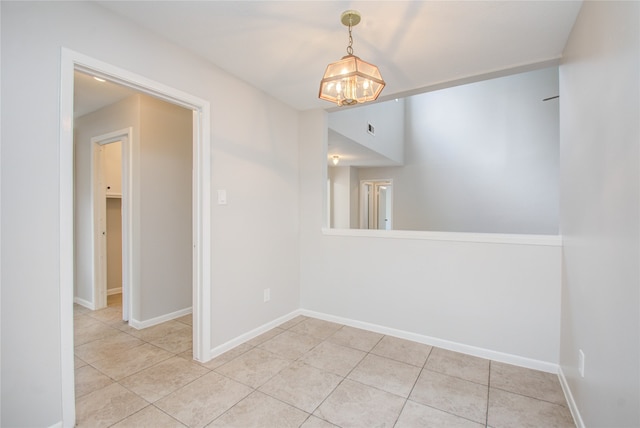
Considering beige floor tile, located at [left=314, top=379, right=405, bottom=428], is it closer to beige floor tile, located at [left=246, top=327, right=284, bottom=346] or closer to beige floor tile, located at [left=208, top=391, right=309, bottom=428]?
beige floor tile, located at [left=208, top=391, right=309, bottom=428]

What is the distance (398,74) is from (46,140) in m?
2.47

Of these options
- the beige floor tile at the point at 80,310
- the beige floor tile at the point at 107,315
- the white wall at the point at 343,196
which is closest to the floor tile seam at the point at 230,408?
the beige floor tile at the point at 107,315

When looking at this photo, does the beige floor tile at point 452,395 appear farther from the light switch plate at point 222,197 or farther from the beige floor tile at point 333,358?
the light switch plate at point 222,197

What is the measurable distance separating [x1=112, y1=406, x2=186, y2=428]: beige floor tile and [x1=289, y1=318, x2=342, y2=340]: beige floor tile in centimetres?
140

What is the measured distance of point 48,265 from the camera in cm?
149

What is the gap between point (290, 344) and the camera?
265 centimetres

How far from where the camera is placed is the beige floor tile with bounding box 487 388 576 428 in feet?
5.46

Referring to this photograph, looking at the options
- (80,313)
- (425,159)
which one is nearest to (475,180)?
(425,159)

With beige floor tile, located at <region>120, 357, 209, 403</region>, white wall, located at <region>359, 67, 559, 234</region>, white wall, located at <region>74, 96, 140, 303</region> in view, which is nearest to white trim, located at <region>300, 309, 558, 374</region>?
beige floor tile, located at <region>120, 357, 209, 403</region>

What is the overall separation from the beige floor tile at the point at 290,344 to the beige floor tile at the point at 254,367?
7cm

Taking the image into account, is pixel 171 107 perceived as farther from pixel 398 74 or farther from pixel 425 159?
pixel 425 159

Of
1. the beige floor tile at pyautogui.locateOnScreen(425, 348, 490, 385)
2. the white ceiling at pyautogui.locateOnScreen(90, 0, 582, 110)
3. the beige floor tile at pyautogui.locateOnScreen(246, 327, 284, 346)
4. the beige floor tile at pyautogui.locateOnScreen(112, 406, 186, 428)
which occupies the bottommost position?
the beige floor tile at pyautogui.locateOnScreen(425, 348, 490, 385)

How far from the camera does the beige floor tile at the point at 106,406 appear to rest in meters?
1.66

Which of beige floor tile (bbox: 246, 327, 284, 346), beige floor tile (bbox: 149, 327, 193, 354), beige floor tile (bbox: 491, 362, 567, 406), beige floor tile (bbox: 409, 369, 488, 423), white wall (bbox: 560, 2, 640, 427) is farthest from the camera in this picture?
beige floor tile (bbox: 246, 327, 284, 346)
